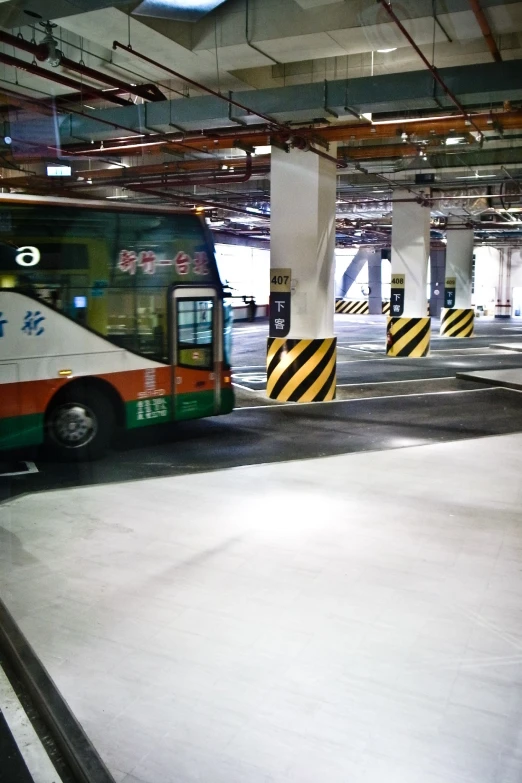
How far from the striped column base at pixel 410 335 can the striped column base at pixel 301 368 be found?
29.1 ft

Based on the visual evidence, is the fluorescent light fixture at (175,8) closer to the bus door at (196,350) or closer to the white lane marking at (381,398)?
the bus door at (196,350)

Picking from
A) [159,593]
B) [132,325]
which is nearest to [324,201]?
[132,325]

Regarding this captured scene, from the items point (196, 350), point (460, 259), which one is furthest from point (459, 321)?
point (196, 350)

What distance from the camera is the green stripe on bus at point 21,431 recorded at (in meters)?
8.57

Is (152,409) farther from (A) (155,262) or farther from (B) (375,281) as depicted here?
(B) (375,281)

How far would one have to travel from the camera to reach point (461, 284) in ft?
97.1

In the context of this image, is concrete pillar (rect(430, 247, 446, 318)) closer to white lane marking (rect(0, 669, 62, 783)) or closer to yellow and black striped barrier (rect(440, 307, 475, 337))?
→ yellow and black striped barrier (rect(440, 307, 475, 337))

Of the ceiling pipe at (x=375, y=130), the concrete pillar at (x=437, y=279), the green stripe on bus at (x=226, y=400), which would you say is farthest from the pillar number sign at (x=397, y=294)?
the concrete pillar at (x=437, y=279)

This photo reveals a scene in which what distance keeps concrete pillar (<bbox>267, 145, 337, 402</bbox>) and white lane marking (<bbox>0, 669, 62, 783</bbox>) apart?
32.7ft

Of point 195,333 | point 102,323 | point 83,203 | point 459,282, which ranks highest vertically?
point 83,203

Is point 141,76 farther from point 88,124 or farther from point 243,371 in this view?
point 243,371

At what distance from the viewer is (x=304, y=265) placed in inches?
519

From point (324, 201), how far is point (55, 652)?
34.8ft

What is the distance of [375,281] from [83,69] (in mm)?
40298
